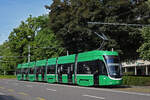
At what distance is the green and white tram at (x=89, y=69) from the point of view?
21688mm

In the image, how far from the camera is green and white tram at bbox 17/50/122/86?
71.2 ft

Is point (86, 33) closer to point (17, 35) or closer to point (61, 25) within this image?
point (61, 25)

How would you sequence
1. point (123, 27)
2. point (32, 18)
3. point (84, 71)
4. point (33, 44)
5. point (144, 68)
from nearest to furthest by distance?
point (84, 71), point (123, 27), point (33, 44), point (32, 18), point (144, 68)

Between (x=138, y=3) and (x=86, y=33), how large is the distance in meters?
7.58

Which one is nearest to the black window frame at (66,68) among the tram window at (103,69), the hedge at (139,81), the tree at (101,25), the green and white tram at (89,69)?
the green and white tram at (89,69)

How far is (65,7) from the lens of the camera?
36.9 m

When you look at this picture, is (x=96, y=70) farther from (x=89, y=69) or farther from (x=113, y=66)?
(x=113, y=66)

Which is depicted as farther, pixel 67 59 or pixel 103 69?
pixel 67 59

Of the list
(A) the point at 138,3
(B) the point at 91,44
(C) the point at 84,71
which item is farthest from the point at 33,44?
(C) the point at 84,71

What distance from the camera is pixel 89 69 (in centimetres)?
2344

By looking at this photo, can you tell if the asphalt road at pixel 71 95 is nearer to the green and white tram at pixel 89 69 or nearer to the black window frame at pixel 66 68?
the green and white tram at pixel 89 69

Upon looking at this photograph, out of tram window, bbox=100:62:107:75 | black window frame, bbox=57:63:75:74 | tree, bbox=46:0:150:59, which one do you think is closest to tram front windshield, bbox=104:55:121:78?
tram window, bbox=100:62:107:75

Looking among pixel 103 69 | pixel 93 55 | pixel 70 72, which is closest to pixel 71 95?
pixel 103 69

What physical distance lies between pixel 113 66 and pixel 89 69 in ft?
8.07
